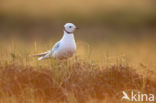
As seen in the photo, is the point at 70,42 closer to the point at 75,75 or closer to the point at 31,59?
the point at 31,59

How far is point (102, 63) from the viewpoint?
28.3 feet

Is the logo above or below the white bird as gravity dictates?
below

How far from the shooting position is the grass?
7.67 m

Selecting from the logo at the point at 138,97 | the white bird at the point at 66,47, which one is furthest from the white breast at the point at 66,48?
the logo at the point at 138,97

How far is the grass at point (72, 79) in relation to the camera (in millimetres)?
7672

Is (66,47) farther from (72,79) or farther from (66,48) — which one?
(72,79)

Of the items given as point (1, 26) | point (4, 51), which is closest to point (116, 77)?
point (4, 51)

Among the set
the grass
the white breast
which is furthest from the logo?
the white breast

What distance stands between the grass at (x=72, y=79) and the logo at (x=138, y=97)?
76 mm

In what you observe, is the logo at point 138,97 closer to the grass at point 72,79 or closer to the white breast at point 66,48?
the grass at point 72,79

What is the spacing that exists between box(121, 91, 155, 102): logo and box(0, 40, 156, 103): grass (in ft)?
→ 0.25

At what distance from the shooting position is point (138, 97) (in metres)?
7.72

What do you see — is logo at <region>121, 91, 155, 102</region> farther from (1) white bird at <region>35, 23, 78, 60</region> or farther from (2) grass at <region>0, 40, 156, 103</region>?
(1) white bird at <region>35, 23, 78, 60</region>

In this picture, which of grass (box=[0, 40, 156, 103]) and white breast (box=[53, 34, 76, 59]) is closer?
grass (box=[0, 40, 156, 103])
